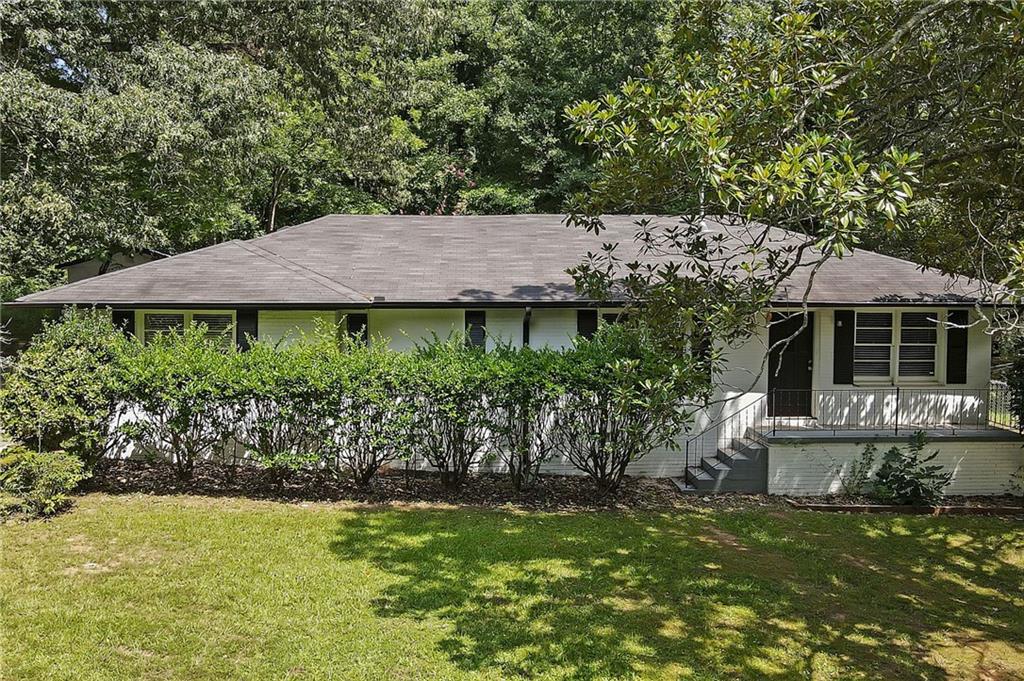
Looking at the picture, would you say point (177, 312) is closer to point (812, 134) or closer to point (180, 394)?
point (180, 394)

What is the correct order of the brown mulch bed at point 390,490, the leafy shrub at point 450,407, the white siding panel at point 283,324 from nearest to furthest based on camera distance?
the leafy shrub at point 450,407 < the brown mulch bed at point 390,490 < the white siding panel at point 283,324

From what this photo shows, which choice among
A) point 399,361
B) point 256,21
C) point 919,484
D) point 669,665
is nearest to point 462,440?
point 399,361

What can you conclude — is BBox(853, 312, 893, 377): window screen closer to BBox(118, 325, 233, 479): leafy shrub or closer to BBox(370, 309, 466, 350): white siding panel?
BBox(370, 309, 466, 350): white siding panel

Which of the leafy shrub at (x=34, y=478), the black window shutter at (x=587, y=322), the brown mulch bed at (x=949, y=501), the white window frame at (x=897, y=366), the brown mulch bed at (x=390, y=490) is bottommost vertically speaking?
the brown mulch bed at (x=949, y=501)

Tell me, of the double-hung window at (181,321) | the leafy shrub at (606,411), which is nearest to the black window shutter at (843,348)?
the leafy shrub at (606,411)

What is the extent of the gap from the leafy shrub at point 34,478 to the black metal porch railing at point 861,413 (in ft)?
30.3

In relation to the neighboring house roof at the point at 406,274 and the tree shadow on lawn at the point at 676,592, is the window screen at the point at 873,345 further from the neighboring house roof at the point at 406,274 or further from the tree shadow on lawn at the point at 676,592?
the tree shadow on lawn at the point at 676,592

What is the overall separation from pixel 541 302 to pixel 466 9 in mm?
21222

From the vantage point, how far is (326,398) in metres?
9.10

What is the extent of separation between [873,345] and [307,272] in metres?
11.0

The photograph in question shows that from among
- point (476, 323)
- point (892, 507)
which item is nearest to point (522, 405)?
point (476, 323)

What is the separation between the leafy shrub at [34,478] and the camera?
26.2 feet

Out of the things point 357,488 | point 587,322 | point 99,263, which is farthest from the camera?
point 99,263

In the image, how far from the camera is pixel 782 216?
6156 mm
